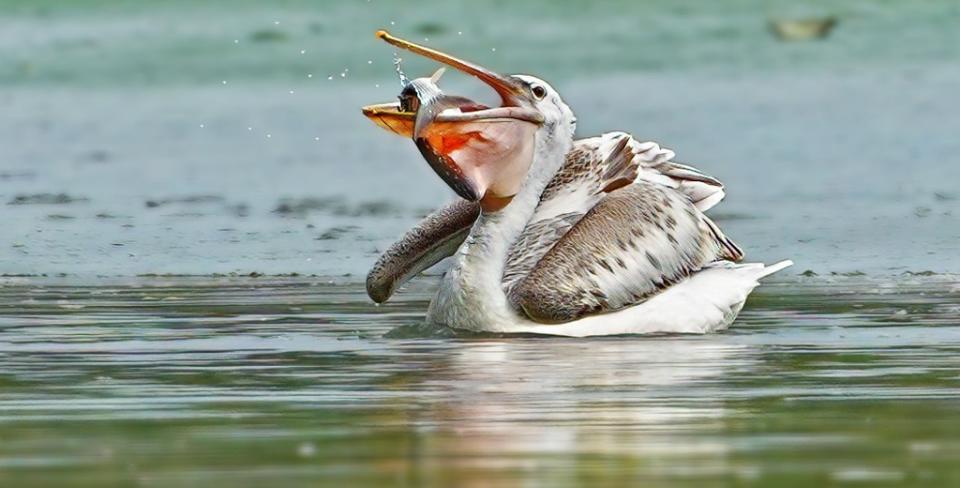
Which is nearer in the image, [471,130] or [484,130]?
[471,130]

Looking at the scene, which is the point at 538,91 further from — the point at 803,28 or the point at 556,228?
A: the point at 803,28

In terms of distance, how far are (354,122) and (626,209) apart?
28.9 ft

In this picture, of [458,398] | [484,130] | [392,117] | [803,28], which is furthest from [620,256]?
[803,28]

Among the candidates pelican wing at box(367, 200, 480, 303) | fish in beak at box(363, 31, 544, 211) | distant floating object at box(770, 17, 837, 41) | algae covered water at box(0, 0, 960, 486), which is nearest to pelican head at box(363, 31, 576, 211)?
fish in beak at box(363, 31, 544, 211)

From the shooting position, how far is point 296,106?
19.6 meters

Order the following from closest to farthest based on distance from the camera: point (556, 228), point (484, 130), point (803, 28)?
point (484, 130) < point (556, 228) < point (803, 28)

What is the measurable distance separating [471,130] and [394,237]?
3.71 meters

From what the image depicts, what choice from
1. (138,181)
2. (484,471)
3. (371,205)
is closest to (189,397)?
(484,471)

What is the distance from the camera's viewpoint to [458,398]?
7.44 meters

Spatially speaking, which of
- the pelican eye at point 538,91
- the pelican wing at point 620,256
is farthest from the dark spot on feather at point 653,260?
the pelican eye at point 538,91

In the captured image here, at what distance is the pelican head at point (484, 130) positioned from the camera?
985 centimetres

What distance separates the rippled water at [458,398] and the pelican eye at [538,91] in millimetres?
990

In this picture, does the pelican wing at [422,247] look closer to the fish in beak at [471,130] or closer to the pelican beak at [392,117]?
the fish in beak at [471,130]

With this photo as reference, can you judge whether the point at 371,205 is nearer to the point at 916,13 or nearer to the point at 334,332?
the point at 334,332
